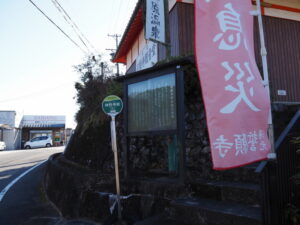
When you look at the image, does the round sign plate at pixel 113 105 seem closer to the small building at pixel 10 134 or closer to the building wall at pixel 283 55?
the building wall at pixel 283 55

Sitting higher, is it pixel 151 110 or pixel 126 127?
pixel 151 110

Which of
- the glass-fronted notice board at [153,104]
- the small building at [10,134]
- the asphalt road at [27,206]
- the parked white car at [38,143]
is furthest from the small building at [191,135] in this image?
the small building at [10,134]

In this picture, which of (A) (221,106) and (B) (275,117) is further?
(B) (275,117)

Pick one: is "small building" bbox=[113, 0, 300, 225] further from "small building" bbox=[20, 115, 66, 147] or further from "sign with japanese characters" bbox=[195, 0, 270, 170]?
"small building" bbox=[20, 115, 66, 147]

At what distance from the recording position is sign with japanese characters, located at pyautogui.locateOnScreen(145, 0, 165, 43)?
18.5 feet

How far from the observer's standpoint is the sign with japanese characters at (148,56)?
8633 mm

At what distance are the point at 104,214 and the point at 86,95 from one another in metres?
6.26

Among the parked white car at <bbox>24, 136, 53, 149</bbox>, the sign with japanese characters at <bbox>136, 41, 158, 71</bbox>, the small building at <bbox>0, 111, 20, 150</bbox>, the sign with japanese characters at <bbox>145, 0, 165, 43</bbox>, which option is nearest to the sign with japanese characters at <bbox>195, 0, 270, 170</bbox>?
the sign with japanese characters at <bbox>145, 0, 165, 43</bbox>

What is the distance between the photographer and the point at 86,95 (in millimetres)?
9820

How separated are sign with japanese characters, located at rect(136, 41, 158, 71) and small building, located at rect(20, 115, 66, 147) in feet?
103

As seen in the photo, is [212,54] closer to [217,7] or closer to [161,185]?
[217,7]

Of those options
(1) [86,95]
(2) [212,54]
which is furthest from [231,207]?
(1) [86,95]

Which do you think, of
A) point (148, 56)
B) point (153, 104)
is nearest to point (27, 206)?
point (153, 104)

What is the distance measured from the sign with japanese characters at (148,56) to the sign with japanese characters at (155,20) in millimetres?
2325
